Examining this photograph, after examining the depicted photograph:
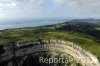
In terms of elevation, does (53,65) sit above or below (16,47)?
below

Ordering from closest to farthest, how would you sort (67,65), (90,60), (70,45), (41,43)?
(90,60) < (67,65) < (70,45) < (41,43)

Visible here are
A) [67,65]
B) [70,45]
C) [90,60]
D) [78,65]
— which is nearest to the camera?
[90,60]

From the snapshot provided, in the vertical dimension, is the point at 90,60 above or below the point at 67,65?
above

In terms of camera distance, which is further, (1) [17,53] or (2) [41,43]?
(2) [41,43]

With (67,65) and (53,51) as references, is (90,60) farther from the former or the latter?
(53,51)

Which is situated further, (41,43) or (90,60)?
(41,43)

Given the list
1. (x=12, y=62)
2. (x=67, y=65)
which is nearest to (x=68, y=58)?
(x=67, y=65)

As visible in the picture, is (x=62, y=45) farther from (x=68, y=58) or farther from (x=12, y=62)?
(x=12, y=62)

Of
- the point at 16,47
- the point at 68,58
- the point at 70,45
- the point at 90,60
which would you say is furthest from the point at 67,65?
the point at 16,47

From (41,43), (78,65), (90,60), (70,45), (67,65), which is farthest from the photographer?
(41,43)
